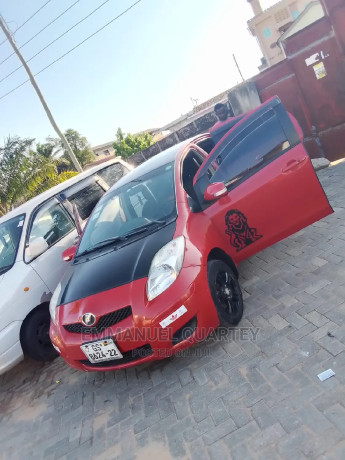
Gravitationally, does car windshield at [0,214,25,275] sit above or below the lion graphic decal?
above

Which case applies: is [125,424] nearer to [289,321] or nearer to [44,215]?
[289,321]

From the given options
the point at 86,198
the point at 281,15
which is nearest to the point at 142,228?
the point at 86,198

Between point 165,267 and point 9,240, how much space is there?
8.71ft

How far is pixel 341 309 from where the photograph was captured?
2.67m

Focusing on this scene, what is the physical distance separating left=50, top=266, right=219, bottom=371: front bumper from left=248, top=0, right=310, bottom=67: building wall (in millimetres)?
36268

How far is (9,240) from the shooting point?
430 centimetres

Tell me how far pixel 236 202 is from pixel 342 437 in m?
2.10

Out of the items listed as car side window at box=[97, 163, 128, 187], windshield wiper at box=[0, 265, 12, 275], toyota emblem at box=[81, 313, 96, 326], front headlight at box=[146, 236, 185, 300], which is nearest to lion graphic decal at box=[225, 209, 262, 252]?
front headlight at box=[146, 236, 185, 300]

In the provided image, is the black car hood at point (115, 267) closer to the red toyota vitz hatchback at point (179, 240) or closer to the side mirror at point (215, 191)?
the red toyota vitz hatchback at point (179, 240)

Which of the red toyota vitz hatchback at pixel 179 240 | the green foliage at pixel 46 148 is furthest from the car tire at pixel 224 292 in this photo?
the green foliage at pixel 46 148

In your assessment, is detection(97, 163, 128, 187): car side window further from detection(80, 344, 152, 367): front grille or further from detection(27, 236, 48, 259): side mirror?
detection(80, 344, 152, 367): front grille

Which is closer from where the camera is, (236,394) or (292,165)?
(236,394)

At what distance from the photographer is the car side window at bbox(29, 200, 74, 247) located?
442cm

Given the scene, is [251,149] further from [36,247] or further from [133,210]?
[36,247]
